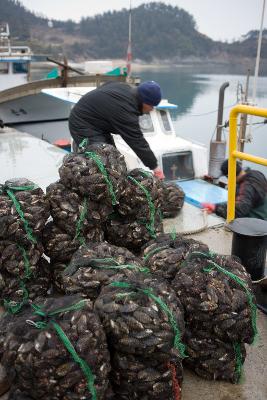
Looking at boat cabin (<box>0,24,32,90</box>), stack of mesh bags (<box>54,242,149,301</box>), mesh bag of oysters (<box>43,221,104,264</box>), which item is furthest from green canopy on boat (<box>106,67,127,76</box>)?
stack of mesh bags (<box>54,242,149,301</box>)

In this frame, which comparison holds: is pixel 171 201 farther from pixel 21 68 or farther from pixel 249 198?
pixel 21 68

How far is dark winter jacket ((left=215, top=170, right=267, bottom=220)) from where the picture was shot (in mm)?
6020

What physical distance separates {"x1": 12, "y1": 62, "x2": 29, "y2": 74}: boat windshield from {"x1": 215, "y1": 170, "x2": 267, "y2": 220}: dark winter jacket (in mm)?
18773

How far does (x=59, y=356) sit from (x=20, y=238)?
1350 mm

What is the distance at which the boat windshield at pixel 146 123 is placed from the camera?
901 centimetres

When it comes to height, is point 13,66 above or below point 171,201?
above

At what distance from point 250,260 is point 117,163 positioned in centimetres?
149

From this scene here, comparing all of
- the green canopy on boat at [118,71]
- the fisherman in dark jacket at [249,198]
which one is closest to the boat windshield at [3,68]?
the green canopy on boat at [118,71]

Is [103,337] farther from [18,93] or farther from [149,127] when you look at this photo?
[18,93]

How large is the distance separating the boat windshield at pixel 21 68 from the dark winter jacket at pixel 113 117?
61.9ft

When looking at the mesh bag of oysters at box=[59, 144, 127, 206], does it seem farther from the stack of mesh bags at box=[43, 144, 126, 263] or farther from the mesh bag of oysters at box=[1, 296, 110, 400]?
the mesh bag of oysters at box=[1, 296, 110, 400]

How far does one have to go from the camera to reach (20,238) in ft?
11.0

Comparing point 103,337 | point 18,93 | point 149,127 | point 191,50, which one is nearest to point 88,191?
point 103,337

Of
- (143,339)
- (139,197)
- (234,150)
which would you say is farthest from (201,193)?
(143,339)
